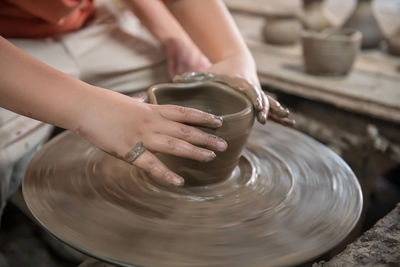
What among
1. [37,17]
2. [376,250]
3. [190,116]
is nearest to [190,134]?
[190,116]

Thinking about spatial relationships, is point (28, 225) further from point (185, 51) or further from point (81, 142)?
point (185, 51)

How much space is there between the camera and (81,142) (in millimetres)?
1097

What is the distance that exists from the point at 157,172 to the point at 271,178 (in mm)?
294

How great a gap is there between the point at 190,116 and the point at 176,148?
0.22 ft

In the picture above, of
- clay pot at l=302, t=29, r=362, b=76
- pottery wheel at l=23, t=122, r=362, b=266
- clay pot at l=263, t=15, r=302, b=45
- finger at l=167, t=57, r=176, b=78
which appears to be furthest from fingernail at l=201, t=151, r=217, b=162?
clay pot at l=263, t=15, r=302, b=45

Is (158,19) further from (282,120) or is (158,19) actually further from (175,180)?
(175,180)

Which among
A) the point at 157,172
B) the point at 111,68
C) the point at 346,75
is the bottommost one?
the point at 346,75

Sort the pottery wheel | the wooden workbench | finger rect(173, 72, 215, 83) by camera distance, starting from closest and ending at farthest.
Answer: the pottery wheel < finger rect(173, 72, 215, 83) < the wooden workbench

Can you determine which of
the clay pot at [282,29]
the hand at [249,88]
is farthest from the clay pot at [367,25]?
the hand at [249,88]

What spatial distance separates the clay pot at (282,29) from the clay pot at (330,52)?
388 mm

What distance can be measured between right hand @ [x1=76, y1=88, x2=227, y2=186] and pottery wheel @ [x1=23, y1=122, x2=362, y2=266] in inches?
3.7

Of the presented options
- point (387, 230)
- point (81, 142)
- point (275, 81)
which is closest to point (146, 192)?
point (81, 142)

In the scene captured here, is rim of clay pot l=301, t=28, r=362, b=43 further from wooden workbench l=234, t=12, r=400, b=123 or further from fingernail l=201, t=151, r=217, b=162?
fingernail l=201, t=151, r=217, b=162

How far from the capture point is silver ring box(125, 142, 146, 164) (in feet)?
2.74
